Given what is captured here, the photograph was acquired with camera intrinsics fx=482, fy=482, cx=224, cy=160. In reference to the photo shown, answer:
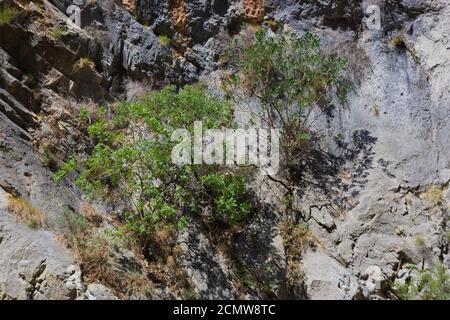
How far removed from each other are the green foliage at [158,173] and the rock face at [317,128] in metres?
0.65

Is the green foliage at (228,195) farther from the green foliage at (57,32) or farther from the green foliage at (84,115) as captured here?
the green foliage at (57,32)

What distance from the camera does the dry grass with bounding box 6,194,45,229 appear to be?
7633 millimetres

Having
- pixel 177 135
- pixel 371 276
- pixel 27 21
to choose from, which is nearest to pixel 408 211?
pixel 371 276

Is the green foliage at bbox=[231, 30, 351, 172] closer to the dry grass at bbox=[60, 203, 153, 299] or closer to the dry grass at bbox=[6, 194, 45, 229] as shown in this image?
the dry grass at bbox=[60, 203, 153, 299]

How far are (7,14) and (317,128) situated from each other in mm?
7011

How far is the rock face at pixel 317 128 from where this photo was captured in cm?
849

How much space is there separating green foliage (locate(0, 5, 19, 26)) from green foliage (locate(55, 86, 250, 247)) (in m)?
2.87

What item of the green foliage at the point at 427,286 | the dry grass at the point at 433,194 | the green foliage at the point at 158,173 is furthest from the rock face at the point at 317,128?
the green foliage at the point at 158,173

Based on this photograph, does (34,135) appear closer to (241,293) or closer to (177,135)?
(177,135)

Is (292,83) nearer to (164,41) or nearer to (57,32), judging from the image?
(164,41)

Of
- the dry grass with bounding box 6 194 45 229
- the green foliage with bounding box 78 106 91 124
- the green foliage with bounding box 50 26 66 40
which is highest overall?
the green foliage with bounding box 50 26 66 40

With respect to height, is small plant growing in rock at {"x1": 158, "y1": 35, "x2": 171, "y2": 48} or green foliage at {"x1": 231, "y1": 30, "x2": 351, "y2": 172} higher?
small plant growing in rock at {"x1": 158, "y1": 35, "x2": 171, "y2": 48}

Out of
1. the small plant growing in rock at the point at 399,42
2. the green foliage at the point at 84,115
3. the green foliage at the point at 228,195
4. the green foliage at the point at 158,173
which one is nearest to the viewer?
the green foliage at the point at 158,173

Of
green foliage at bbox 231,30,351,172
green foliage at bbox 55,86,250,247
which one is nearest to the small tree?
green foliage at bbox 231,30,351,172
